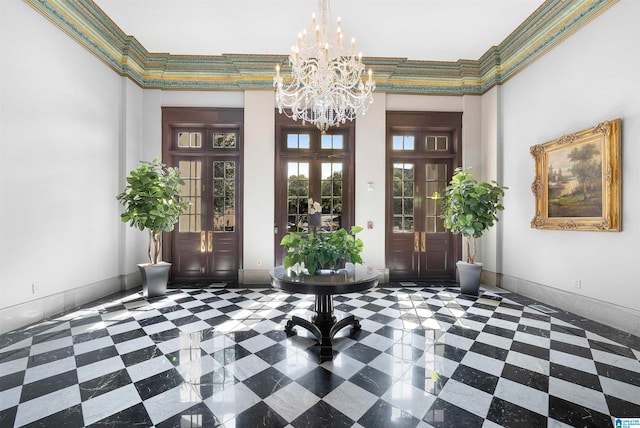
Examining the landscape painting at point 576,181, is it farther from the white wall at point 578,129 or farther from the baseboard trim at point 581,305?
the baseboard trim at point 581,305

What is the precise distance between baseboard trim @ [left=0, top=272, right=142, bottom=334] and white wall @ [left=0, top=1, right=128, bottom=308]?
0.07m

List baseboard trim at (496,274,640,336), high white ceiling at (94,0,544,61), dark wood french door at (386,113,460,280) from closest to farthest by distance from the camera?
baseboard trim at (496,274,640,336)
high white ceiling at (94,0,544,61)
dark wood french door at (386,113,460,280)

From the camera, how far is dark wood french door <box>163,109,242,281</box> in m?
5.25

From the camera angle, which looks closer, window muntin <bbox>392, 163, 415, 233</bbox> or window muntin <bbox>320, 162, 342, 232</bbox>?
window muntin <bbox>320, 162, 342, 232</bbox>

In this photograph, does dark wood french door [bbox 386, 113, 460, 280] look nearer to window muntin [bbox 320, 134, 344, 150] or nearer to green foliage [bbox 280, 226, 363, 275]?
window muntin [bbox 320, 134, 344, 150]

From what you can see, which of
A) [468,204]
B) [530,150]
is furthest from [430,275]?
[530,150]

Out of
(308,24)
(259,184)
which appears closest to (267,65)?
(308,24)

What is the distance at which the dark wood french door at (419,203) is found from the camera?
17.7 ft

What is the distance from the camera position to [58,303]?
3.53 metres

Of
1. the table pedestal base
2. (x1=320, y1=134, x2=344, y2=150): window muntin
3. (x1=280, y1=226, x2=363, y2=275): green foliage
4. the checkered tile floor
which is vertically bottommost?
the checkered tile floor

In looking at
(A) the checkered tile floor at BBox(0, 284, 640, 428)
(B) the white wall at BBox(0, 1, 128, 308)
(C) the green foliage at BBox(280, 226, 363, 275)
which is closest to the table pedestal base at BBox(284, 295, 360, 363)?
(A) the checkered tile floor at BBox(0, 284, 640, 428)

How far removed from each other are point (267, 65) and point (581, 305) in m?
5.89

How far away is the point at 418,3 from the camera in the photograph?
146 inches

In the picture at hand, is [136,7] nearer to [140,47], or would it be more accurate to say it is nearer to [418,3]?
[140,47]
